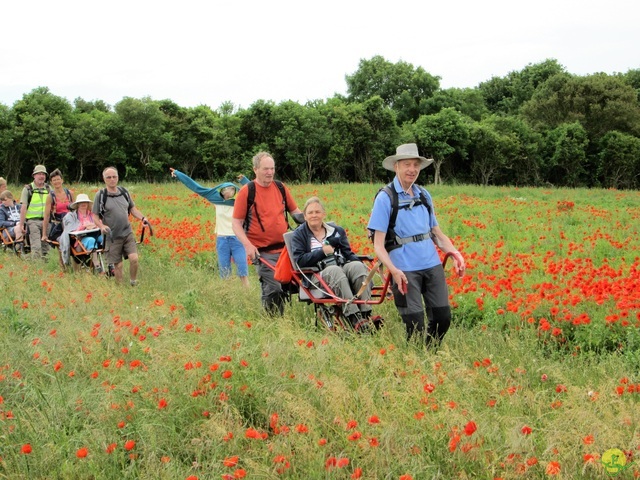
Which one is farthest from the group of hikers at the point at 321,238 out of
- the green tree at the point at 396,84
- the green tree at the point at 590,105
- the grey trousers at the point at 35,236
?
the green tree at the point at 396,84

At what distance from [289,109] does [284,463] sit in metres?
36.2

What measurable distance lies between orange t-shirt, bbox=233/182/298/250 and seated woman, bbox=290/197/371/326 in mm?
642

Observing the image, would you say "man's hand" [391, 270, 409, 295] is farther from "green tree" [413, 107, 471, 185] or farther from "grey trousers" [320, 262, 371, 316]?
"green tree" [413, 107, 471, 185]

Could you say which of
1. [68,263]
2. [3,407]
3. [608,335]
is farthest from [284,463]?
[68,263]

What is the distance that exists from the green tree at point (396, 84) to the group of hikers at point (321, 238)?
50.4 meters

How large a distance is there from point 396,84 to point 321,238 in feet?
183

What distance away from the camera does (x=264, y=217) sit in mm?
7492

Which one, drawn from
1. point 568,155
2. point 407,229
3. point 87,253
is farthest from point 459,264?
point 568,155

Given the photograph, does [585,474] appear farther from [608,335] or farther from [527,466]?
[608,335]

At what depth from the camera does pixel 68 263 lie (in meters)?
11.3

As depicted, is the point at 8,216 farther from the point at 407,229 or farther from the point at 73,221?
the point at 407,229

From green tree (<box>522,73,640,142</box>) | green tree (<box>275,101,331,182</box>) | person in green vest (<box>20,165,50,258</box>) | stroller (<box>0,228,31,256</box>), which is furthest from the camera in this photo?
green tree (<box>522,73,640,142</box>)

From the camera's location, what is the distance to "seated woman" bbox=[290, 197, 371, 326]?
6.55m
